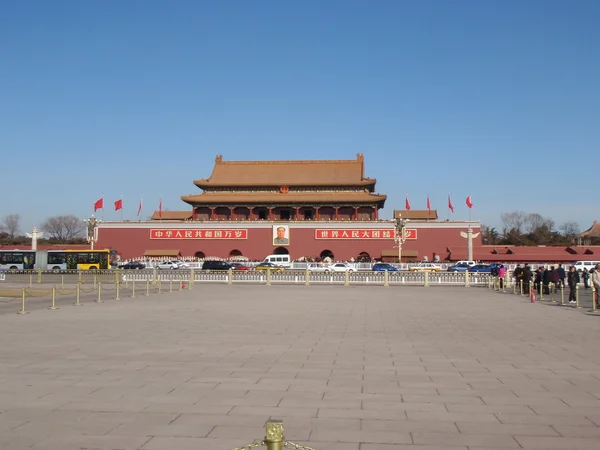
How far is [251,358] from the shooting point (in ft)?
26.2

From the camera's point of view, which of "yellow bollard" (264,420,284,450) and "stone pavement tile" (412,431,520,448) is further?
"stone pavement tile" (412,431,520,448)

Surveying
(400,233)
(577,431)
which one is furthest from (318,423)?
(400,233)

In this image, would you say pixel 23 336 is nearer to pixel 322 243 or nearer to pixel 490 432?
pixel 490 432

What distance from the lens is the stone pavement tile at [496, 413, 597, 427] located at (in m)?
4.91

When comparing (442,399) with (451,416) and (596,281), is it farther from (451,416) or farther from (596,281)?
(596,281)

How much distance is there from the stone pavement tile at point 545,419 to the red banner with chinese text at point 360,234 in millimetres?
44095

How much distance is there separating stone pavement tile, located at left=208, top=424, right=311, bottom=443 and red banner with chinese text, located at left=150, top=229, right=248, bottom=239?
151ft

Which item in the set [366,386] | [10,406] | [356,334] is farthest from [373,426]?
[356,334]

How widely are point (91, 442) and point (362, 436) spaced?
202 centimetres

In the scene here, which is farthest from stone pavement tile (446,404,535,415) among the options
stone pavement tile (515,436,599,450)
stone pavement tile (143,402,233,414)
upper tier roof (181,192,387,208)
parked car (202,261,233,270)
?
upper tier roof (181,192,387,208)

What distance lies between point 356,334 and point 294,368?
3561 millimetres

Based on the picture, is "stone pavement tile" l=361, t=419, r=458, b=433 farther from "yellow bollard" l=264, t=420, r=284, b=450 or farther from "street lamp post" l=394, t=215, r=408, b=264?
"street lamp post" l=394, t=215, r=408, b=264

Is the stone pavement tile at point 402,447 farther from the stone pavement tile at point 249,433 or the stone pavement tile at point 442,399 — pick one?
the stone pavement tile at point 442,399

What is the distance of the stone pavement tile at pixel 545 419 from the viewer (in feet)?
16.1
